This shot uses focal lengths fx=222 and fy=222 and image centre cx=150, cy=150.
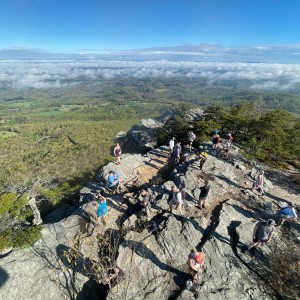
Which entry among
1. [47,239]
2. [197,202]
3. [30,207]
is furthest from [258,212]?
[30,207]

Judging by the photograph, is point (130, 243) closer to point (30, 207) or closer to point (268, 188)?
point (30, 207)

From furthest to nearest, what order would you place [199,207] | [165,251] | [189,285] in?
1. [199,207]
2. [165,251]
3. [189,285]

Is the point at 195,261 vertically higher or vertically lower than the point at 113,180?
higher

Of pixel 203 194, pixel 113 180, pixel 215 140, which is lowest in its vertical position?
pixel 215 140

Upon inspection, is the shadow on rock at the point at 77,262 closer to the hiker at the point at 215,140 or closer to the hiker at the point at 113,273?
the hiker at the point at 113,273

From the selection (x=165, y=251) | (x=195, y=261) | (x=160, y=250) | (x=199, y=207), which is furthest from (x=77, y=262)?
(x=199, y=207)

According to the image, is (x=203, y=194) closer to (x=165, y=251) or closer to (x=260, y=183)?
(x=165, y=251)

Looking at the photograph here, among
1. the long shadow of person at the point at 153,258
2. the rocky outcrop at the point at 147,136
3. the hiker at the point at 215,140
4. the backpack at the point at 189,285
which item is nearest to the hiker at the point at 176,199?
the long shadow of person at the point at 153,258
